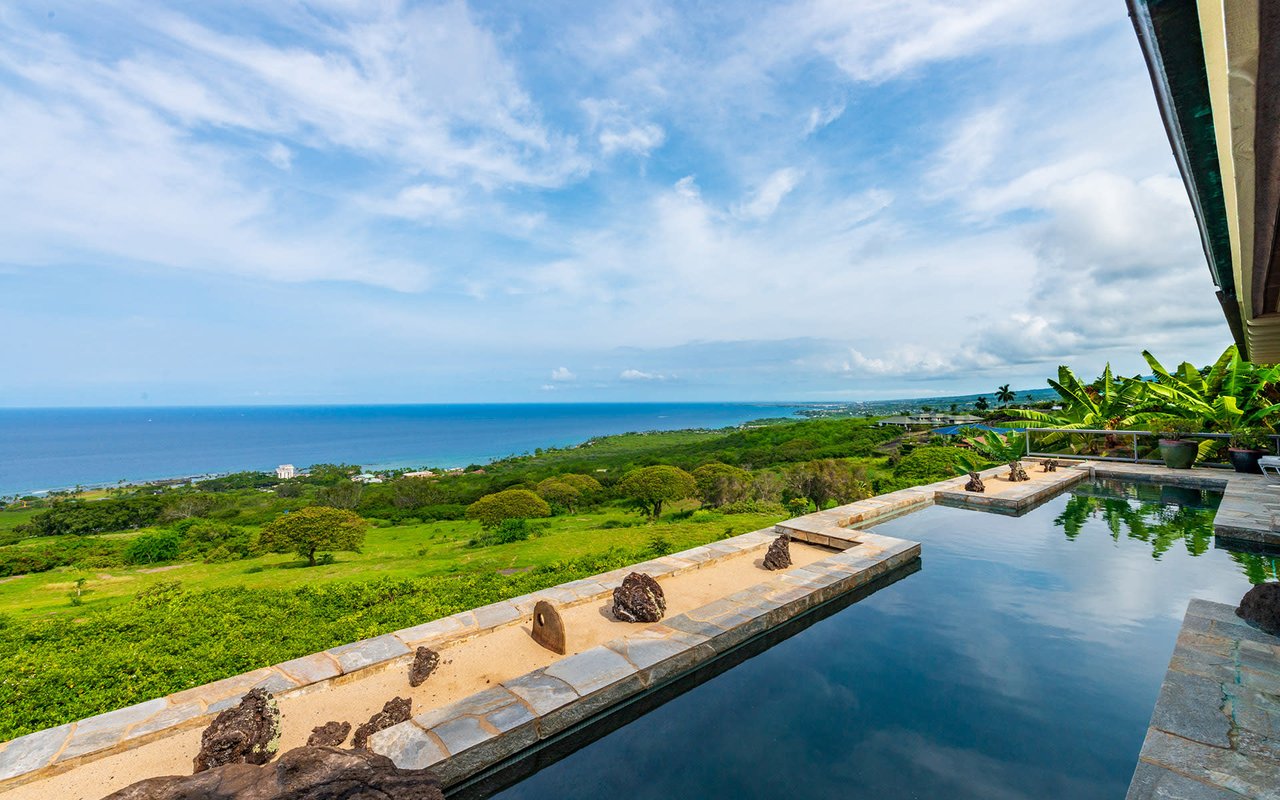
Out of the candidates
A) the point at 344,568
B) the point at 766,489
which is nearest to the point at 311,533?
the point at 344,568

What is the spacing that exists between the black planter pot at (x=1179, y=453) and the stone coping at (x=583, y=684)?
12.5m

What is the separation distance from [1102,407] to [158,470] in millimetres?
108631

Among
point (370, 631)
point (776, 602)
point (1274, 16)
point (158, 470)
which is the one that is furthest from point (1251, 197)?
point (158, 470)

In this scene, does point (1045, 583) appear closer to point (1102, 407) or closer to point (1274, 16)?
point (1274, 16)

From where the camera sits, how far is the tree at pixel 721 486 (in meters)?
15.4

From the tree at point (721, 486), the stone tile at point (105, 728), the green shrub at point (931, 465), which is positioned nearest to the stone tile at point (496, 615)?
the stone tile at point (105, 728)

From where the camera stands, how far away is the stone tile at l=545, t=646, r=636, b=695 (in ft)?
12.5

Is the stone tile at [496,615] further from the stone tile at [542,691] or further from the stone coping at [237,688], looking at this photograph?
the stone tile at [542,691]

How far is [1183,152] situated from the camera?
8.45ft

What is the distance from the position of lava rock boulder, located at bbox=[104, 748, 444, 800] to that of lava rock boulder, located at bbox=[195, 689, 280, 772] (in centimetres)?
50

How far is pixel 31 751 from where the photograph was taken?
333cm

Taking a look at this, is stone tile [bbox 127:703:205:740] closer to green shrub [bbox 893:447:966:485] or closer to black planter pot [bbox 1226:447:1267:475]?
green shrub [bbox 893:447:966:485]

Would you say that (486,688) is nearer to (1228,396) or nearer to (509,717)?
(509,717)

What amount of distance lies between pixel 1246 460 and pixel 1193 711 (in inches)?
509
